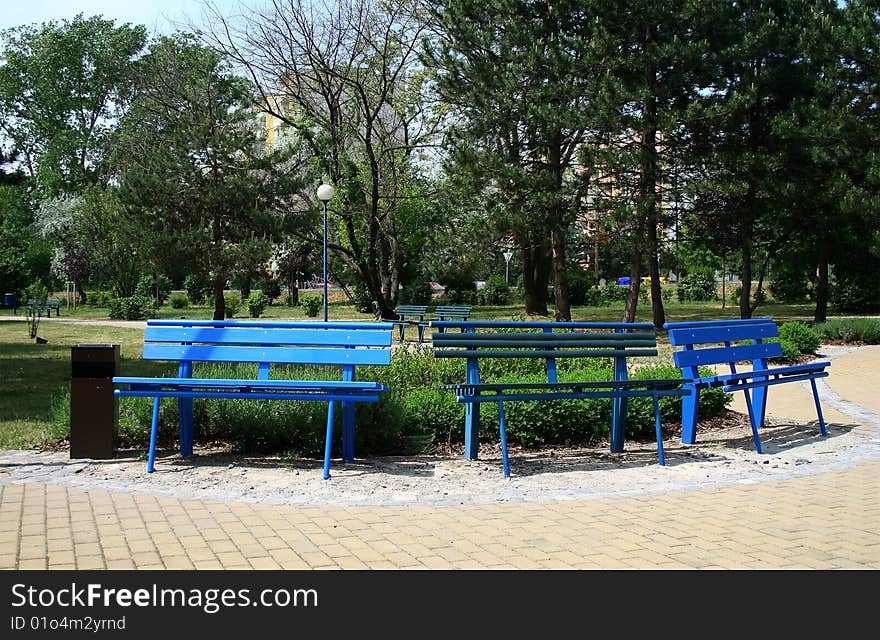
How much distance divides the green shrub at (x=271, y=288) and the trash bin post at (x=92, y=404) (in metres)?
41.3

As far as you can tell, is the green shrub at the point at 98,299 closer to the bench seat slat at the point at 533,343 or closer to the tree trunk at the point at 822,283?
the tree trunk at the point at 822,283

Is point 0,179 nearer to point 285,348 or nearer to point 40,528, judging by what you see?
point 285,348

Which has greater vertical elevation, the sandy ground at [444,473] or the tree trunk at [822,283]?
the tree trunk at [822,283]

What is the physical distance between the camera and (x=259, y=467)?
610cm

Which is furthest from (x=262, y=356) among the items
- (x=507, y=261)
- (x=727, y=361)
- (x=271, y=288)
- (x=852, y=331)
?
(x=271, y=288)

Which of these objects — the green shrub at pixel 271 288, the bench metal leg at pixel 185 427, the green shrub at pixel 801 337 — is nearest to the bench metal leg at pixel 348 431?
the bench metal leg at pixel 185 427

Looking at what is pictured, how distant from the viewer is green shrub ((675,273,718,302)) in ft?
141

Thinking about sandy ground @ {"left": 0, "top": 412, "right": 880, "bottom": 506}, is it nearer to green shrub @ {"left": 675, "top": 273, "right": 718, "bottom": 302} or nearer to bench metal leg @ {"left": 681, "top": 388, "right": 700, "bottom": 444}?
bench metal leg @ {"left": 681, "top": 388, "right": 700, "bottom": 444}

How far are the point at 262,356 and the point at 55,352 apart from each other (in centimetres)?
1325

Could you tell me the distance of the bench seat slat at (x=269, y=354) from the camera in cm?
632

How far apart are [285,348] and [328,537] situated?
7.79 ft

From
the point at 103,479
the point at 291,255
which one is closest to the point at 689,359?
the point at 103,479

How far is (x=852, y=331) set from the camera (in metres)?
18.7

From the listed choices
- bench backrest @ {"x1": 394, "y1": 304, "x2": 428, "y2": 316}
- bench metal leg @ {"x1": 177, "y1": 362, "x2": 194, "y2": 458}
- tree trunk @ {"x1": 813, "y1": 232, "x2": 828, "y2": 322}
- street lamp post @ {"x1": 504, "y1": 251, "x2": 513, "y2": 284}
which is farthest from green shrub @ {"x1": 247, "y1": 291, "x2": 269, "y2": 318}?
bench metal leg @ {"x1": 177, "y1": 362, "x2": 194, "y2": 458}
